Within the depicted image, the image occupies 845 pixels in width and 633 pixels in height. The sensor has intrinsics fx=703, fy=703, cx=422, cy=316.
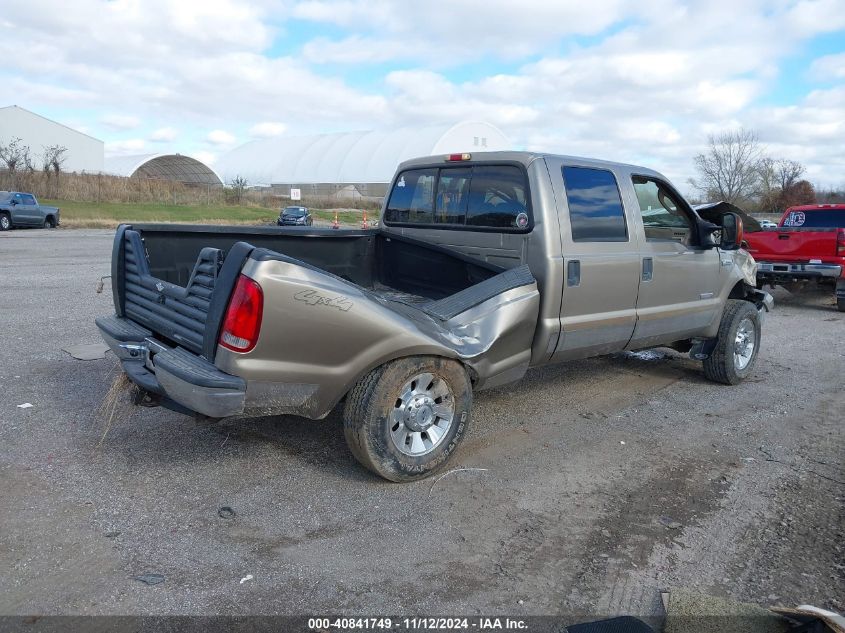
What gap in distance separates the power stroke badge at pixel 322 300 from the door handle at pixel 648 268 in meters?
2.83

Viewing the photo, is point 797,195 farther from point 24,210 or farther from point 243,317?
point 243,317

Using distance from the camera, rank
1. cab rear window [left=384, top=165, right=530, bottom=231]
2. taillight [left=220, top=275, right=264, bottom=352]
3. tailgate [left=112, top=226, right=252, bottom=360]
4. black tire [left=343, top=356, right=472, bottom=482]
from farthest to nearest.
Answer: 1. cab rear window [left=384, top=165, right=530, bottom=231]
2. black tire [left=343, top=356, right=472, bottom=482]
3. tailgate [left=112, top=226, right=252, bottom=360]
4. taillight [left=220, top=275, right=264, bottom=352]

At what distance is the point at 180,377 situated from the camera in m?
3.52

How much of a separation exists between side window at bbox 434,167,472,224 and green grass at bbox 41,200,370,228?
30005 millimetres

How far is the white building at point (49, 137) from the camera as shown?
63.8 meters

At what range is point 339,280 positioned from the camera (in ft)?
12.3

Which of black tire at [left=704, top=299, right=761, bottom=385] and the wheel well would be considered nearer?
black tire at [left=704, top=299, right=761, bottom=385]

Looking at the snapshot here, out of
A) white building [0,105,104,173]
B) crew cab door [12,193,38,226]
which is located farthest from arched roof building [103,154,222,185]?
crew cab door [12,193,38,226]

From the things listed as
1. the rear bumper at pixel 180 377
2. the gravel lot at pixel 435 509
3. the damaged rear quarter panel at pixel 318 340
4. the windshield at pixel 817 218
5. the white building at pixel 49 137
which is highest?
the white building at pixel 49 137

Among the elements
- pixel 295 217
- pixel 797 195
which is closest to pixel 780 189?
pixel 797 195

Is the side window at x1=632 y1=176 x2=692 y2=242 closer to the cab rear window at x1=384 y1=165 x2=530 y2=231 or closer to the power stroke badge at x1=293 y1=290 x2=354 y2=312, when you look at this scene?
the cab rear window at x1=384 y1=165 x2=530 y2=231

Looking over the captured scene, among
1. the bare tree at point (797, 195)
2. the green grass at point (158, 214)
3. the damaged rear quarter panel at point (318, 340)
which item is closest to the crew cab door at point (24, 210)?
the green grass at point (158, 214)

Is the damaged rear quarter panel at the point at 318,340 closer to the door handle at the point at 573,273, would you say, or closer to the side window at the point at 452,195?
the door handle at the point at 573,273

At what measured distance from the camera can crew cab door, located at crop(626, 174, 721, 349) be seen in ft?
18.5
